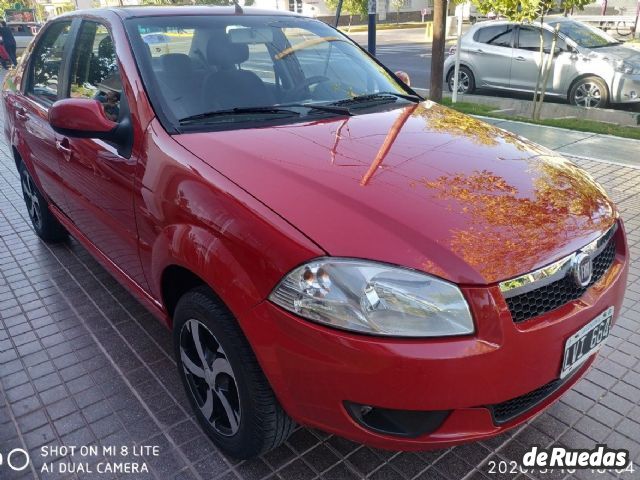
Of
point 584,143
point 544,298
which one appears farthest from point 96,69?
point 584,143

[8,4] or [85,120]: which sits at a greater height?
[8,4]

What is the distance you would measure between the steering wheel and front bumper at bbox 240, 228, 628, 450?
4.90 feet

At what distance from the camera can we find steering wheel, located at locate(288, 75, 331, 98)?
2.87 m

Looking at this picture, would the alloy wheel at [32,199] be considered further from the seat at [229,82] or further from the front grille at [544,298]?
the front grille at [544,298]

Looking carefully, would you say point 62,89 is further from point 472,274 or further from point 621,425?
point 621,425

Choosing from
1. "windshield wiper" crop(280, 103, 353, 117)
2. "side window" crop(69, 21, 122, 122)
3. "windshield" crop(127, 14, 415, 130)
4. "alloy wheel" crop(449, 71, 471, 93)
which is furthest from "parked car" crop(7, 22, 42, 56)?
"windshield wiper" crop(280, 103, 353, 117)

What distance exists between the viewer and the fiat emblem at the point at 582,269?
1844 millimetres

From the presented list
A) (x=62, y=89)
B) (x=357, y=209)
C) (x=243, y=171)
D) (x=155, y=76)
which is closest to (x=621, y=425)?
(x=357, y=209)

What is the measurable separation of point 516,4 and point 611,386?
22.2 feet

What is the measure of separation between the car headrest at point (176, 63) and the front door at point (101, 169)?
234mm

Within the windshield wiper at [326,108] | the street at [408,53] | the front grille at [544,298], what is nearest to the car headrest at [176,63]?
the windshield wiper at [326,108]

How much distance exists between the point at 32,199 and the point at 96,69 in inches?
76.6

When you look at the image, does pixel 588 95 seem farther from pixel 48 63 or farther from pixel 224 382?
pixel 224 382

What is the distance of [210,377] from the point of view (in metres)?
2.17
